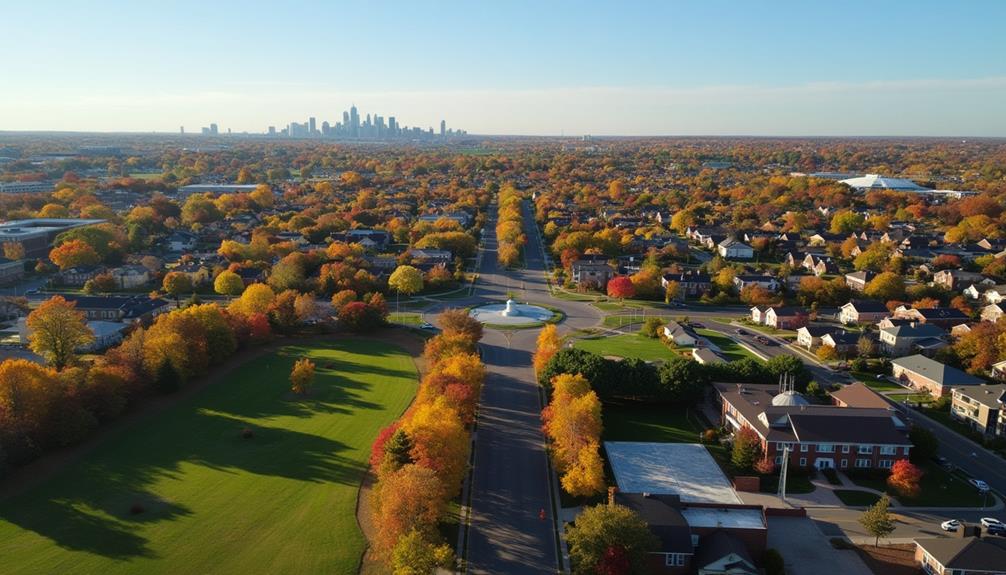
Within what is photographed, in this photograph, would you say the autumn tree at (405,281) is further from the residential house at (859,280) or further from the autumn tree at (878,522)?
the autumn tree at (878,522)

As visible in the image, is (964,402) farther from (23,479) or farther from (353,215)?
(353,215)

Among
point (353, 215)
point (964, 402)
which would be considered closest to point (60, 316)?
point (964, 402)

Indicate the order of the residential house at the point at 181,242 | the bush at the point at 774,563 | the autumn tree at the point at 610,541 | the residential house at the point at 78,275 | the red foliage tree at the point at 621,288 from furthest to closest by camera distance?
the residential house at the point at 181,242
the residential house at the point at 78,275
the red foliage tree at the point at 621,288
the bush at the point at 774,563
the autumn tree at the point at 610,541

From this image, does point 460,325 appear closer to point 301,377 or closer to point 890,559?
point 301,377

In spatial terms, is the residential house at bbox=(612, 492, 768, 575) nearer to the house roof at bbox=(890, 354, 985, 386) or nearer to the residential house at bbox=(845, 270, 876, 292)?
the house roof at bbox=(890, 354, 985, 386)

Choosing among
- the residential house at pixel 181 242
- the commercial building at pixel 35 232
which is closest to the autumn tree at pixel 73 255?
the commercial building at pixel 35 232

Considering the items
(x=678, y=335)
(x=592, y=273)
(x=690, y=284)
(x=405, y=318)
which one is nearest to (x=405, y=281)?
(x=405, y=318)
